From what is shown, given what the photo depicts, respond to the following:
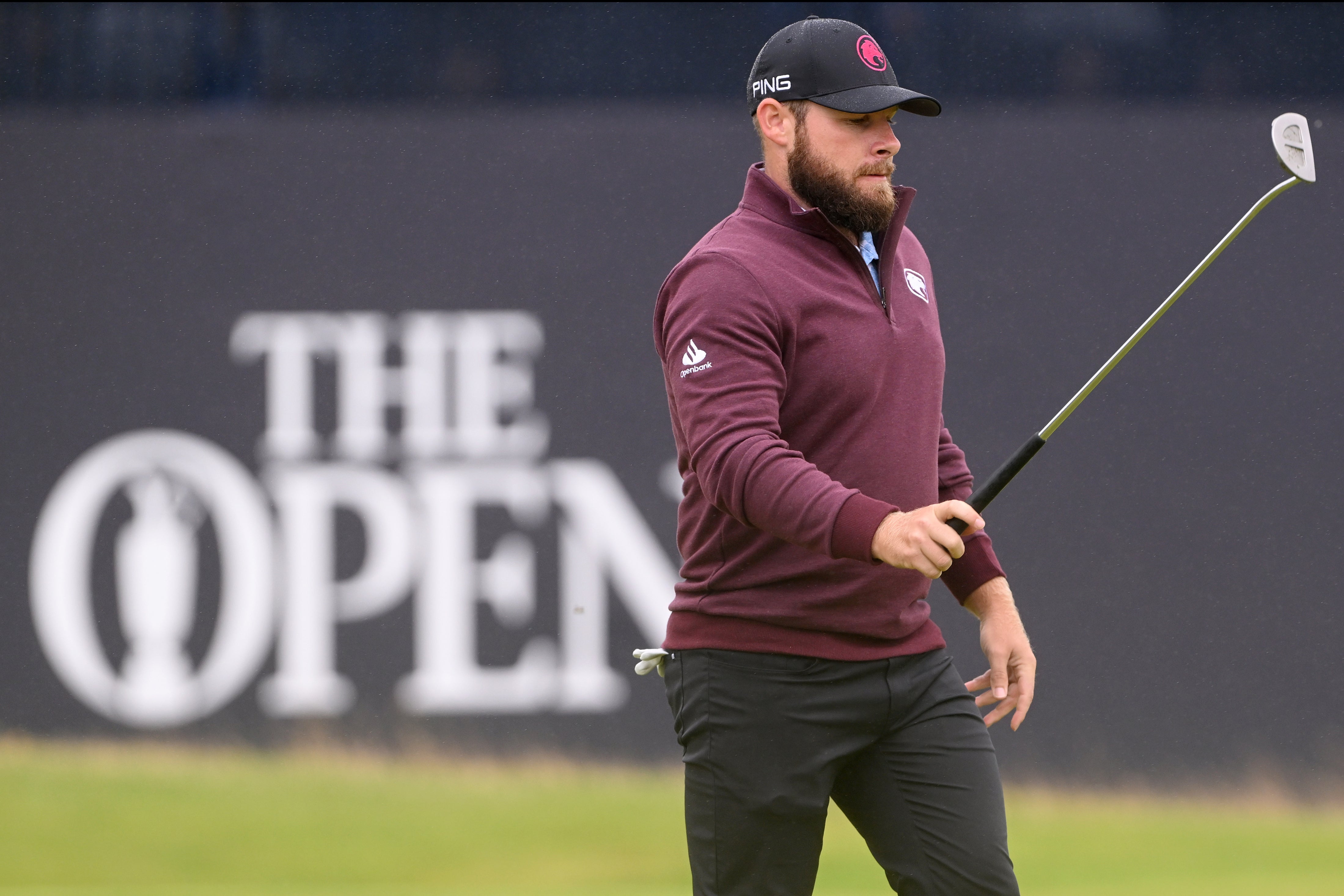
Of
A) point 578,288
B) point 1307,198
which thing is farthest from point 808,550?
point 1307,198

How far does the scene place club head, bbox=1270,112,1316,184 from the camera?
1.99 m

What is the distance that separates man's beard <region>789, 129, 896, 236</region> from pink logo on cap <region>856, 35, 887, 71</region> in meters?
0.11

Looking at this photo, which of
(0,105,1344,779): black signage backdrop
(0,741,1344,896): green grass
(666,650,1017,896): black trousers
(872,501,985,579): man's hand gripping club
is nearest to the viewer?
(872,501,985,579): man's hand gripping club

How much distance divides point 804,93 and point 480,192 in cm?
196

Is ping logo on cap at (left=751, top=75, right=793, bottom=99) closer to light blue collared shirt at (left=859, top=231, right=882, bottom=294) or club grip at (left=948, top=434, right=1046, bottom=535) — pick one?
light blue collared shirt at (left=859, top=231, right=882, bottom=294)

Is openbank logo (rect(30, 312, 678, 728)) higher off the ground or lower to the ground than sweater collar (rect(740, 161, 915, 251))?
lower

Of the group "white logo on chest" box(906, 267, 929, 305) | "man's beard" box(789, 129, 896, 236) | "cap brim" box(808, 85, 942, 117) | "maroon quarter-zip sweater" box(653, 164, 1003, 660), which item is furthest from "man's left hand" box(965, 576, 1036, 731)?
"cap brim" box(808, 85, 942, 117)

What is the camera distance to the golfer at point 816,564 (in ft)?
5.70

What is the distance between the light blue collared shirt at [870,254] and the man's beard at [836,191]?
30mm

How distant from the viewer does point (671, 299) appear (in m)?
1.77

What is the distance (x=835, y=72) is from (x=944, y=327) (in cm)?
194

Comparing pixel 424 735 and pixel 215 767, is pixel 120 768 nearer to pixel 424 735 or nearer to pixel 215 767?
pixel 215 767

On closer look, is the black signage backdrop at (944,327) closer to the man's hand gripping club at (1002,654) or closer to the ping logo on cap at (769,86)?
the man's hand gripping club at (1002,654)

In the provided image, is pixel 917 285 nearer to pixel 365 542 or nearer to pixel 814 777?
pixel 814 777
